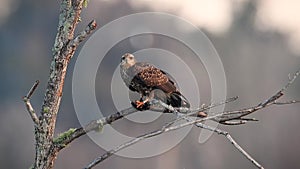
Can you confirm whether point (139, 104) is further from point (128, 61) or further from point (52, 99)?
point (128, 61)

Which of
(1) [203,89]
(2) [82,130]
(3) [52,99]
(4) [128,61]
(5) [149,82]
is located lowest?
(2) [82,130]

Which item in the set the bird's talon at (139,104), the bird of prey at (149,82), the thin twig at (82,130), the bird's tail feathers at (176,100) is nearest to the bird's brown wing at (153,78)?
the bird of prey at (149,82)

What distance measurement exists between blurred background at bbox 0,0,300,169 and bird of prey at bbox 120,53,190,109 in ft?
51.8

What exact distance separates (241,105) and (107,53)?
4389 millimetres

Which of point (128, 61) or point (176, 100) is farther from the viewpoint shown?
point (128, 61)

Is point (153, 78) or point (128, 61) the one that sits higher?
point (128, 61)

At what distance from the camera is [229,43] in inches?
1017

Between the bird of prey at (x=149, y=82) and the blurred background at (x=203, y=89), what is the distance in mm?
15803

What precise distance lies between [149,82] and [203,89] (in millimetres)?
17797

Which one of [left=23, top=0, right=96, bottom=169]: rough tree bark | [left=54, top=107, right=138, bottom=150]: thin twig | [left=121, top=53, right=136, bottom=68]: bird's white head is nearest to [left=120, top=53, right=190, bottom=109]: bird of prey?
[left=121, top=53, right=136, bottom=68]: bird's white head

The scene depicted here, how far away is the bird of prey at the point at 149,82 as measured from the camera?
3354 mm

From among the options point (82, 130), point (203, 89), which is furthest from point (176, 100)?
point (203, 89)

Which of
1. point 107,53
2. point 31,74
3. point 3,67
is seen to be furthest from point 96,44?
point 3,67

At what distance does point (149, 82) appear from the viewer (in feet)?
11.8
